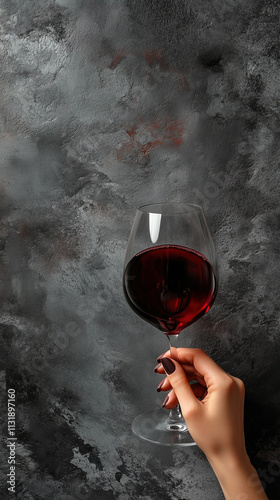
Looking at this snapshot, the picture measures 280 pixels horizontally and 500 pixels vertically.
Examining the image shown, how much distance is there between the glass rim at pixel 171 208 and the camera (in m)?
0.93

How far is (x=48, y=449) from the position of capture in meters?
1.08

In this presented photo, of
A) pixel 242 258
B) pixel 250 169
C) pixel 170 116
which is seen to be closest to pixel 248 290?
pixel 242 258

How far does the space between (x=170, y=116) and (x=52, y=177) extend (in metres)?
0.27

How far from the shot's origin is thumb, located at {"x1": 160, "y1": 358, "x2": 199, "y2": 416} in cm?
83

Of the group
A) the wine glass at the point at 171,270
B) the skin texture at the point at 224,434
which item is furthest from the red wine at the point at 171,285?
the skin texture at the point at 224,434

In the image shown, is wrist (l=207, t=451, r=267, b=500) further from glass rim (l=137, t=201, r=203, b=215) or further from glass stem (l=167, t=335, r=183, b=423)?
glass rim (l=137, t=201, r=203, b=215)

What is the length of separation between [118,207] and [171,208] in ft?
0.49

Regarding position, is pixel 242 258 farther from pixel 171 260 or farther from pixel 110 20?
pixel 110 20

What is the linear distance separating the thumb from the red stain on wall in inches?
15.7

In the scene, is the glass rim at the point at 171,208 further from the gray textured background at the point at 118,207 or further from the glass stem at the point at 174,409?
the glass stem at the point at 174,409

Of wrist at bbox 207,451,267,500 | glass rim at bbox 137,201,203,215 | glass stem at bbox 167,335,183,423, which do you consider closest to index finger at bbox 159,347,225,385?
glass stem at bbox 167,335,183,423

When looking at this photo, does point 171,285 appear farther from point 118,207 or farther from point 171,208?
point 118,207

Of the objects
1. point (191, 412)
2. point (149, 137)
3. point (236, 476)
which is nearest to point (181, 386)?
point (191, 412)

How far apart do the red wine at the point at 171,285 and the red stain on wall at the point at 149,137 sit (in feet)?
0.78
